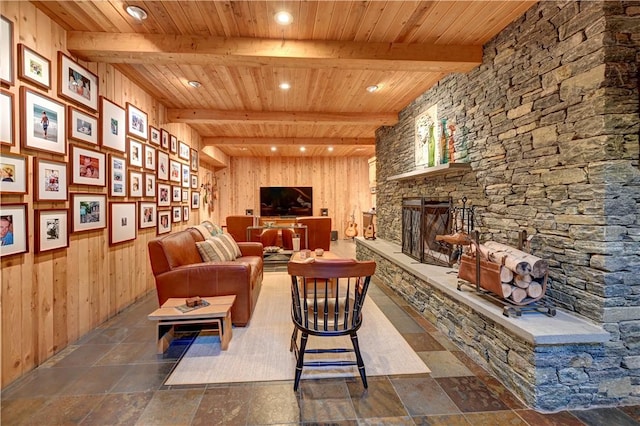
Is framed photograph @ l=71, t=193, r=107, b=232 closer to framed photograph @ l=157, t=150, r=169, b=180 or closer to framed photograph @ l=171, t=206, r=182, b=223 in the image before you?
framed photograph @ l=157, t=150, r=169, b=180

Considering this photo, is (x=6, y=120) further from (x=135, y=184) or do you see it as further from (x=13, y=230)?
(x=135, y=184)

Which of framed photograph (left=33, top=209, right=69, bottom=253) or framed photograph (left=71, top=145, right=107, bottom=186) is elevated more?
framed photograph (left=71, top=145, right=107, bottom=186)

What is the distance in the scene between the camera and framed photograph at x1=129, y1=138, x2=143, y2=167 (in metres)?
3.64

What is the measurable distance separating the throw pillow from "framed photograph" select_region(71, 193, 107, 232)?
987 mm

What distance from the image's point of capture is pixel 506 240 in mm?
2631

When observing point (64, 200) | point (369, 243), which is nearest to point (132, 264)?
point (64, 200)

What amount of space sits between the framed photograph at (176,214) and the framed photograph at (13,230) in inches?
110

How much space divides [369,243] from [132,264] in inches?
149

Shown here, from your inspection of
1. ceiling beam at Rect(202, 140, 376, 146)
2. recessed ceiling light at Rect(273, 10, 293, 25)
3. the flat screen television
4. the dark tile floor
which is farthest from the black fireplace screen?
the flat screen television

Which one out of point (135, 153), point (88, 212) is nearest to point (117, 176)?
point (135, 153)

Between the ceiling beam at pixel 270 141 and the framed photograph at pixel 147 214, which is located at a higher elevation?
the ceiling beam at pixel 270 141

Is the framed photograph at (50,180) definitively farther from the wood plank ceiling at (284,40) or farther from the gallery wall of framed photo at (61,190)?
the wood plank ceiling at (284,40)

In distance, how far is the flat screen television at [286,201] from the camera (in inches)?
375

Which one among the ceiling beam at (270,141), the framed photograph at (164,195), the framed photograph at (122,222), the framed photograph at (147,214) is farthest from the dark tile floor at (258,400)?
the ceiling beam at (270,141)
